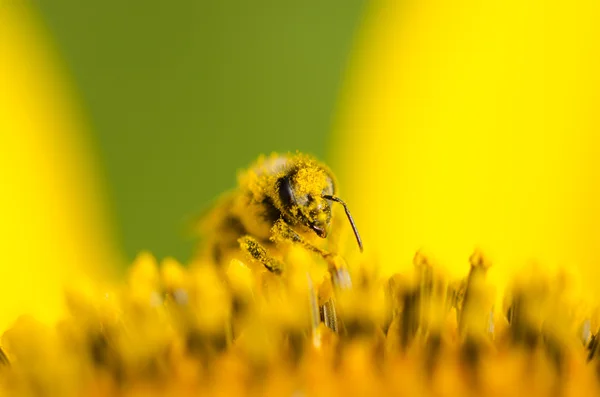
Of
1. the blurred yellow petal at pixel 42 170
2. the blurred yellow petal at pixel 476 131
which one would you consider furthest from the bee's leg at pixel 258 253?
the blurred yellow petal at pixel 42 170

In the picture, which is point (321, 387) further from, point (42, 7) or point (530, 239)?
point (42, 7)

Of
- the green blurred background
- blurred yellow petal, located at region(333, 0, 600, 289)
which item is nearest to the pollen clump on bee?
blurred yellow petal, located at region(333, 0, 600, 289)

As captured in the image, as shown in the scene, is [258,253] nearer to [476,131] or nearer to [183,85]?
[183,85]

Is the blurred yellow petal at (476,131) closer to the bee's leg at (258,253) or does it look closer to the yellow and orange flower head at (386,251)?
the yellow and orange flower head at (386,251)

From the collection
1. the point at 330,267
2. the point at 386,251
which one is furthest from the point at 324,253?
the point at 386,251

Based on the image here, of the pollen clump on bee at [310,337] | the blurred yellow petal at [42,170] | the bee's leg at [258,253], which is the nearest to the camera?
the pollen clump on bee at [310,337]

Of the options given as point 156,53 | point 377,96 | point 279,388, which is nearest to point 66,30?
point 156,53
